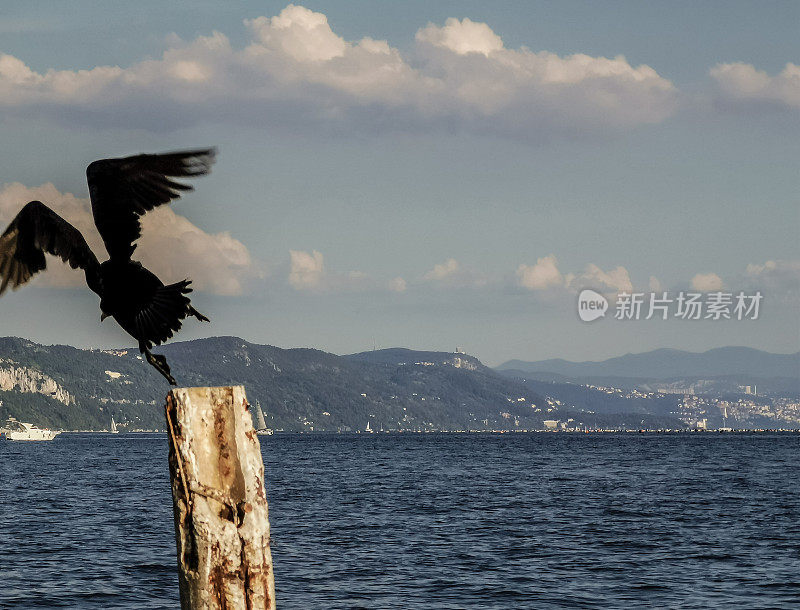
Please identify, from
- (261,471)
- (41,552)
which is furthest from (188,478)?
(41,552)

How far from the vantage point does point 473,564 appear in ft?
129

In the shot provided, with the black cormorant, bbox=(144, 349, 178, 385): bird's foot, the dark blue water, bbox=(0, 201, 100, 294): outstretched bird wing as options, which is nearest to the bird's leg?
bbox=(144, 349, 178, 385): bird's foot

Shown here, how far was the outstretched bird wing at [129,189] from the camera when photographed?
11164 millimetres

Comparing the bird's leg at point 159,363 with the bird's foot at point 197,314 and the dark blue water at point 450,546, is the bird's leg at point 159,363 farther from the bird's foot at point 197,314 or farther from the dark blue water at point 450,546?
the dark blue water at point 450,546

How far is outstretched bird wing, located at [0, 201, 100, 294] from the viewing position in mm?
11406

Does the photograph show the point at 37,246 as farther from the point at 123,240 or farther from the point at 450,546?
the point at 450,546

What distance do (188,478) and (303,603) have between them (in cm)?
2204

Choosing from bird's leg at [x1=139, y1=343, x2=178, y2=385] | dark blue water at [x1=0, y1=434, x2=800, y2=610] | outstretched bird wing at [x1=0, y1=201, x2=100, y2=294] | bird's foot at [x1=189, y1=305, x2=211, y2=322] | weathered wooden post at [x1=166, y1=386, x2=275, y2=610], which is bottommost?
dark blue water at [x1=0, y1=434, x2=800, y2=610]

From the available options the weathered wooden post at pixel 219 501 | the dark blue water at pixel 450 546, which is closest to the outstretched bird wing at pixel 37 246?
the weathered wooden post at pixel 219 501

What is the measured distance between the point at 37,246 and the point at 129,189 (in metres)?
1.21

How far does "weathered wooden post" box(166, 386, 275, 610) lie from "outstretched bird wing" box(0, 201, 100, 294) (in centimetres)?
232

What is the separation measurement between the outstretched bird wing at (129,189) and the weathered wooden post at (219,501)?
2.39 metres

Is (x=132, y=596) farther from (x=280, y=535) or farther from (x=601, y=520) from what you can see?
(x=601, y=520)

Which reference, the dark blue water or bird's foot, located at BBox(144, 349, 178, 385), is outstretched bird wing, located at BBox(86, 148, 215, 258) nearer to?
bird's foot, located at BBox(144, 349, 178, 385)
